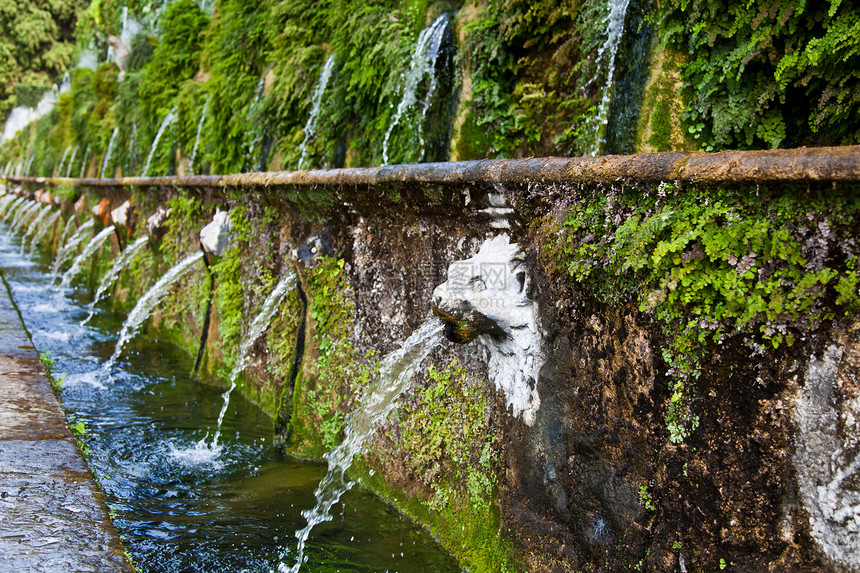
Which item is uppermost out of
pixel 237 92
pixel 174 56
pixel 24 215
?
pixel 174 56

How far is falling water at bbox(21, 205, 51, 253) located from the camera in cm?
1565

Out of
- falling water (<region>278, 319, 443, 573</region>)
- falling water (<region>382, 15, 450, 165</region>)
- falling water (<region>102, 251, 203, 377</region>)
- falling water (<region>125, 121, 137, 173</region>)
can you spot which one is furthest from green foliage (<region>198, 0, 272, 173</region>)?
falling water (<region>278, 319, 443, 573</region>)

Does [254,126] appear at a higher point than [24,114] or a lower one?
lower

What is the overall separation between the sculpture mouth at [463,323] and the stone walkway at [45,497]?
1674mm

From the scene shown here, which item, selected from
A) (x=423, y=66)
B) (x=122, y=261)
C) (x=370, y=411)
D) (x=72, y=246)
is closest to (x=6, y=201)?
(x=72, y=246)

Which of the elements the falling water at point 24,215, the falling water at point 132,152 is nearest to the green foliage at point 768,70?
the falling water at point 132,152

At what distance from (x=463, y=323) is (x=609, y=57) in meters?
2.51

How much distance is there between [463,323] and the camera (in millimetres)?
2947

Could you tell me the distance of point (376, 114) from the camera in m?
6.70

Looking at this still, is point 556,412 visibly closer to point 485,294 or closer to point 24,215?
point 485,294

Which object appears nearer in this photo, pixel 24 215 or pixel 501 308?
pixel 501 308

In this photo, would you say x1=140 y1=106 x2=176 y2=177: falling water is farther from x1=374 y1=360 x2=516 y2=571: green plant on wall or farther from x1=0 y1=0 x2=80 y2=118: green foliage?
x1=0 y1=0 x2=80 y2=118: green foliage

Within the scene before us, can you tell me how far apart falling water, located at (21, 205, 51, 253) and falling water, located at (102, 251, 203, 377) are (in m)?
10.1

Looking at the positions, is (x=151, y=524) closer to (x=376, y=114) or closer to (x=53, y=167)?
(x=376, y=114)
